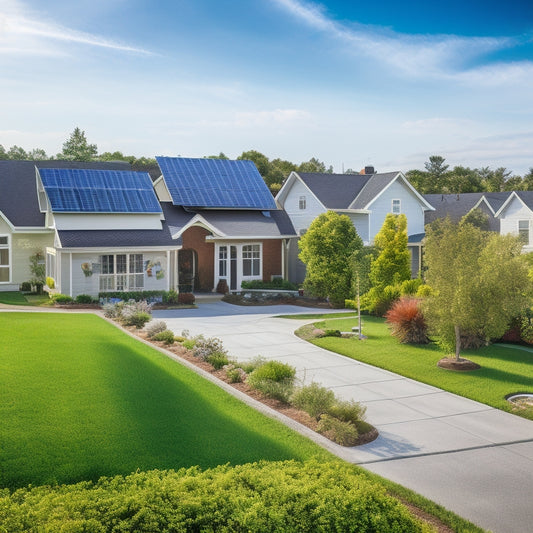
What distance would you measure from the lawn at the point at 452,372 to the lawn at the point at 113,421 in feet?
18.4

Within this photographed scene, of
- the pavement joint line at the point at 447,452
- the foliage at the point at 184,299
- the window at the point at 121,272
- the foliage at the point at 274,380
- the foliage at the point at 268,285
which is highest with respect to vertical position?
the window at the point at 121,272

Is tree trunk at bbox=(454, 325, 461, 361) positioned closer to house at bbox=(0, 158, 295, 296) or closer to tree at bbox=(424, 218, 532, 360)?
tree at bbox=(424, 218, 532, 360)

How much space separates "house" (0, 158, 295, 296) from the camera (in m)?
30.4

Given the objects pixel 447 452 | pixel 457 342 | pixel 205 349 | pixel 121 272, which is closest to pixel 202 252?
pixel 121 272

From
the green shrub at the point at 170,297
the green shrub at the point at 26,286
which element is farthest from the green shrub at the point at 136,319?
the green shrub at the point at 26,286

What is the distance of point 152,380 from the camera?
13.2 metres

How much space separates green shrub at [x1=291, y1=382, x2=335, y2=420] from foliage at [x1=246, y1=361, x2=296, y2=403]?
2.13 ft

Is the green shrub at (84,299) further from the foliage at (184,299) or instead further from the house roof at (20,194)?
the house roof at (20,194)

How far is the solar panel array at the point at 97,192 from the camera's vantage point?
103 feet

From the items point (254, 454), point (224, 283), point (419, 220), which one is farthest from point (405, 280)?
point (254, 454)

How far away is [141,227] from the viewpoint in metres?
32.3

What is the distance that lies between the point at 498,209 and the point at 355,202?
16.7 meters

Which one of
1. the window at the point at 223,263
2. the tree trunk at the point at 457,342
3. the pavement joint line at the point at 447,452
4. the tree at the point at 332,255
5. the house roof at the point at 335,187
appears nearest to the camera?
the pavement joint line at the point at 447,452

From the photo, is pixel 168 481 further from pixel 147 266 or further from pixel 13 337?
pixel 147 266
